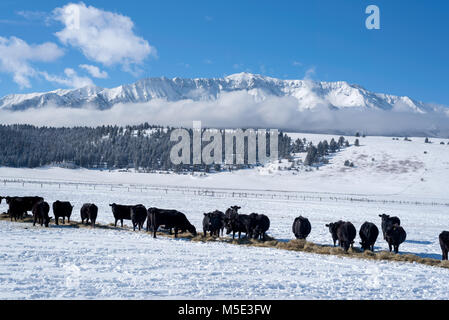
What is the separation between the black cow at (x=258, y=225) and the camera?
21109 millimetres

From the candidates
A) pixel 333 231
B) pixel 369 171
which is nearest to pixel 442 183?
pixel 369 171

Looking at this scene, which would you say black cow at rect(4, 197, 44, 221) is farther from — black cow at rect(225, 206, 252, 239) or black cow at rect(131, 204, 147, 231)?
black cow at rect(225, 206, 252, 239)

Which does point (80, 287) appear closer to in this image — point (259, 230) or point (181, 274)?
point (181, 274)

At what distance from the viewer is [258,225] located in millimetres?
21125

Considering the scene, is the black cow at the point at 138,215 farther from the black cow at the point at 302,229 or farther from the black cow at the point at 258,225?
the black cow at the point at 302,229

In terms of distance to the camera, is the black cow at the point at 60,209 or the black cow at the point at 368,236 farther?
the black cow at the point at 60,209

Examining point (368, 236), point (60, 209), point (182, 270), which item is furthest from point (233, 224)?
point (60, 209)

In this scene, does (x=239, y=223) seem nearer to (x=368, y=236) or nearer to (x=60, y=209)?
(x=368, y=236)

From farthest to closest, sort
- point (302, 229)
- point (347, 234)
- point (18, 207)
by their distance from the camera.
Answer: point (18, 207) → point (302, 229) → point (347, 234)

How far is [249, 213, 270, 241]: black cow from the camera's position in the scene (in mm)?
21109

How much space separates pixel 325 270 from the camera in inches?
521

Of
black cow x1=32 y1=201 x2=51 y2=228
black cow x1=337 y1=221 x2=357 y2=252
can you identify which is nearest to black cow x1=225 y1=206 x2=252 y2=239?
black cow x1=337 y1=221 x2=357 y2=252

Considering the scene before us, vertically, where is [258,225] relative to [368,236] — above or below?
above

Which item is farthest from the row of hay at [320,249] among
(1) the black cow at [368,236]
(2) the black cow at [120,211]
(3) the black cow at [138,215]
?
(2) the black cow at [120,211]
